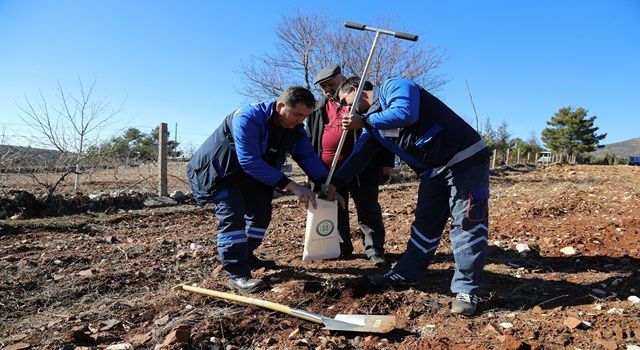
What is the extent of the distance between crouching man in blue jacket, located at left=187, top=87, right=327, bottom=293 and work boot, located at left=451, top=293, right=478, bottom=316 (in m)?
1.20

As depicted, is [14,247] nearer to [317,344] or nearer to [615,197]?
[317,344]

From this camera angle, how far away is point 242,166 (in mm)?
3314

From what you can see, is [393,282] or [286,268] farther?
[286,268]

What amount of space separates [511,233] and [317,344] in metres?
3.58

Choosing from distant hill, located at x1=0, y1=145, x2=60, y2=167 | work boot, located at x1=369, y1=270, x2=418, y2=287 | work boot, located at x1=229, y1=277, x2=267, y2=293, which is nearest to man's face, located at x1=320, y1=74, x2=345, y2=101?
work boot, located at x1=369, y1=270, x2=418, y2=287

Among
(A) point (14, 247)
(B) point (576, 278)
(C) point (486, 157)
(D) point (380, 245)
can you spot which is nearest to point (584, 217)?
(B) point (576, 278)

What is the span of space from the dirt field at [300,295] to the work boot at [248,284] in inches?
3.9

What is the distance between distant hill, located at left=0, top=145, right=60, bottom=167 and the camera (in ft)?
26.2

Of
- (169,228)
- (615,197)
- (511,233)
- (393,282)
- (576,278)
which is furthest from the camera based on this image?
(615,197)

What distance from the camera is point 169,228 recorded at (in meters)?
6.34

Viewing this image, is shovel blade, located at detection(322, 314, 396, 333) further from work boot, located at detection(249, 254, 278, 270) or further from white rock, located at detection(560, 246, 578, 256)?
white rock, located at detection(560, 246, 578, 256)

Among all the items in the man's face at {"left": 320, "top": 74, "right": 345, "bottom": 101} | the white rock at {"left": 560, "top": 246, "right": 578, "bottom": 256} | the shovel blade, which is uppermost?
the man's face at {"left": 320, "top": 74, "right": 345, "bottom": 101}

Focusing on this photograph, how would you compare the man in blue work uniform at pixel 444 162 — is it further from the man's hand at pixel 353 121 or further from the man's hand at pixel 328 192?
the man's hand at pixel 328 192

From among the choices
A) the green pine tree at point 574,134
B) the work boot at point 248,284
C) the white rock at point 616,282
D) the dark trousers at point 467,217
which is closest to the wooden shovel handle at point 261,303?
the work boot at point 248,284
